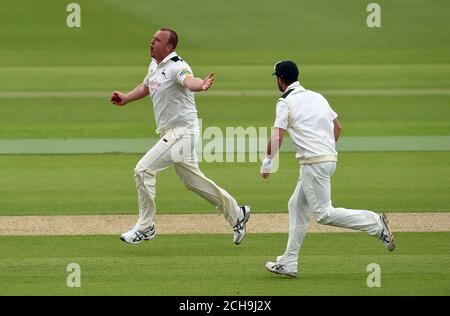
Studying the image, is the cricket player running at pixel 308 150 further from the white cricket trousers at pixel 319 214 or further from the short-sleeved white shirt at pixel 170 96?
the short-sleeved white shirt at pixel 170 96

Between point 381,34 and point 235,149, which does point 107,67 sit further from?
point 235,149

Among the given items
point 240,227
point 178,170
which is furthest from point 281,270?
point 178,170

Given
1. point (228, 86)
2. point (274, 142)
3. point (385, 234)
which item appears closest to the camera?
point (274, 142)

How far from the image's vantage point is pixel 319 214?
12297mm

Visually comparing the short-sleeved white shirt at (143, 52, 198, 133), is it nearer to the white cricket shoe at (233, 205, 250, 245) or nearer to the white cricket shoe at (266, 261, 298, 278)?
the white cricket shoe at (233, 205, 250, 245)

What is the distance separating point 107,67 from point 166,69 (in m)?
31.2

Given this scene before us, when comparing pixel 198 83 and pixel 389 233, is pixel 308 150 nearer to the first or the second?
pixel 389 233

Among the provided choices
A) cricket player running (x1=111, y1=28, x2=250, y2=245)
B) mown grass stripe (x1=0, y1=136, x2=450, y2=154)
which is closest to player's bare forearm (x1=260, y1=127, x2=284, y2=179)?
cricket player running (x1=111, y1=28, x2=250, y2=245)

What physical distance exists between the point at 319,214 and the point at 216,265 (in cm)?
133

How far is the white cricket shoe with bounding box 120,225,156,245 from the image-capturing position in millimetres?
13953

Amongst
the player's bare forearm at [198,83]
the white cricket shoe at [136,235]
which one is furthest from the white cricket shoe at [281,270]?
the white cricket shoe at [136,235]

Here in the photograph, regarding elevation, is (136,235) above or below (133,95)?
below

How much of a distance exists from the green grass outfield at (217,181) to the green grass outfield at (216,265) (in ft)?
8.04
